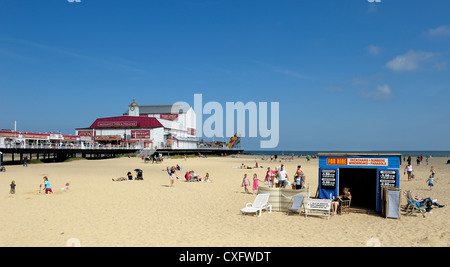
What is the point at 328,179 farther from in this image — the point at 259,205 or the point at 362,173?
the point at 362,173

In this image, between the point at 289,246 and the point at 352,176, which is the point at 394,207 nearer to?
the point at 352,176

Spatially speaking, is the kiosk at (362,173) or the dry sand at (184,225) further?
the kiosk at (362,173)

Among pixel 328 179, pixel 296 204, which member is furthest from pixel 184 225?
pixel 328 179

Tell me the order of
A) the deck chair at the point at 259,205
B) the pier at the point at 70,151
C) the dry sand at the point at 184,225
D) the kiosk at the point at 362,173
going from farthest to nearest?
the pier at the point at 70,151 → the kiosk at the point at 362,173 → the deck chair at the point at 259,205 → the dry sand at the point at 184,225

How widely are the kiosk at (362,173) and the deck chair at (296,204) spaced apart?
110 cm

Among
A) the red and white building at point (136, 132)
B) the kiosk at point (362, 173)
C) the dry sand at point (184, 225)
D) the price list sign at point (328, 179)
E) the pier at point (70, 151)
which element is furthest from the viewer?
the red and white building at point (136, 132)

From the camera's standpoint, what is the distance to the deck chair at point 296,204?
1146 centimetres

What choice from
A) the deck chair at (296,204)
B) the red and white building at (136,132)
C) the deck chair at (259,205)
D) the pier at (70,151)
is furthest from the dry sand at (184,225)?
the red and white building at (136,132)

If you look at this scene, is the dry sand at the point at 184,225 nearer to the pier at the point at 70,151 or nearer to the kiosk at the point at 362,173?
the kiosk at the point at 362,173

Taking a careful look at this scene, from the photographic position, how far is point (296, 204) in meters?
11.6

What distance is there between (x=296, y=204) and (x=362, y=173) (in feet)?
15.8
